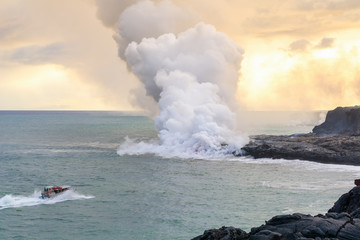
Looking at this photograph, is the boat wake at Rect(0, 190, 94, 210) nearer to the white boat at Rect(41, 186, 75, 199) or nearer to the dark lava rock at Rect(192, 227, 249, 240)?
the white boat at Rect(41, 186, 75, 199)

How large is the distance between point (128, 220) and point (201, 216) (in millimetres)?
7069

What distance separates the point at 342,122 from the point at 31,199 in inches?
3599

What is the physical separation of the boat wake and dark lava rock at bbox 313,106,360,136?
7601cm

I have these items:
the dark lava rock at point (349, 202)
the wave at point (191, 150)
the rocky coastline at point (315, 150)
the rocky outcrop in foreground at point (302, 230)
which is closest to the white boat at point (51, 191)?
the rocky outcrop in foreground at point (302, 230)

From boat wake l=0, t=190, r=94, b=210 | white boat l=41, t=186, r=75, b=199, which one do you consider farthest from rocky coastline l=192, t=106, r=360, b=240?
white boat l=41, t=186, r=75, b=199

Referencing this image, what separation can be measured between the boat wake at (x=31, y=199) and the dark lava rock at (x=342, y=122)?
7601 cm

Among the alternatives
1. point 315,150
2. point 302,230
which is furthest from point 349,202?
point 315,150

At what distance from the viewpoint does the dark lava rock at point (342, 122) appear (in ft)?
358

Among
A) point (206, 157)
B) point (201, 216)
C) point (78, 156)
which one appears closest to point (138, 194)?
point (201, 216)

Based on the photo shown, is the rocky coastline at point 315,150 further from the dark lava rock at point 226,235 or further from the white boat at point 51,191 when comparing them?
the dark lava rock at point 226,235

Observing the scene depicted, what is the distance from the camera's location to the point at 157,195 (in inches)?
2061

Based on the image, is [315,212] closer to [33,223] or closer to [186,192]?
[186,192]

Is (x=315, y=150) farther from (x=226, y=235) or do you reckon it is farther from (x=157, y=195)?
(x=226, y=235)

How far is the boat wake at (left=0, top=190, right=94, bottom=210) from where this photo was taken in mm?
47938
